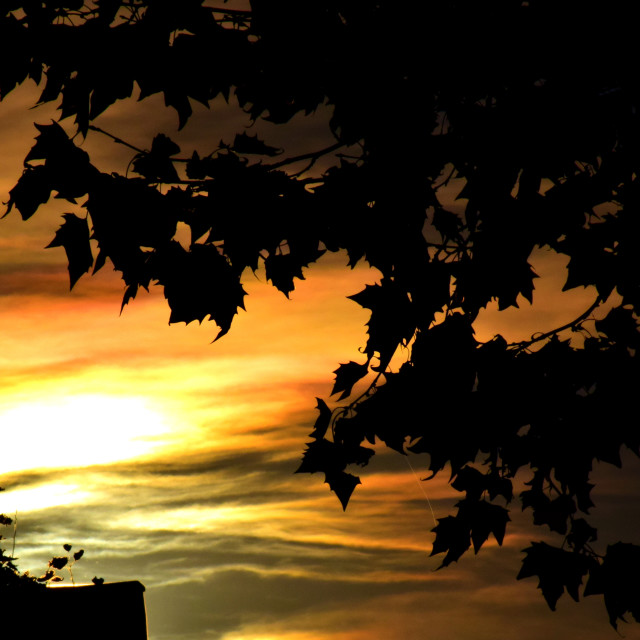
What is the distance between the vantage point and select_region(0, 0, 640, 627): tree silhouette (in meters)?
3.73

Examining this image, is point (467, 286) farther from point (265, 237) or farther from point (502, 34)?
point (502, 34)

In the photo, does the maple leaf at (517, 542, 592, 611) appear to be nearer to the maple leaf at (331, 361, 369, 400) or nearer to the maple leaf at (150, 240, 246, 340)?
the maple leaf at (331, 361, 369, 400)

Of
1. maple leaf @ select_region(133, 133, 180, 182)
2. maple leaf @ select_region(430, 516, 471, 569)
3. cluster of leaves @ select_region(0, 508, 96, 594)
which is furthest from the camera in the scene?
cluster of leaves @ select_region(0, 508, 96, 594)

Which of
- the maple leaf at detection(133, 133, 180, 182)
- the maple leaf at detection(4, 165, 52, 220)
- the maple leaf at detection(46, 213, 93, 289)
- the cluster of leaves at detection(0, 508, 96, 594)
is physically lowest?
the cluster of leaves at detection(0, 508, 96, 594)

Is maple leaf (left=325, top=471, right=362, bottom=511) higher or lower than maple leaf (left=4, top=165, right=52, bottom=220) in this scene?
lower

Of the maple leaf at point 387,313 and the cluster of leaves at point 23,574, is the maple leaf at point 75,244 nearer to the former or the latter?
the maple leaf at point 387,313

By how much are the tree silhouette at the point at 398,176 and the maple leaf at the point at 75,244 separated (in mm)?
11

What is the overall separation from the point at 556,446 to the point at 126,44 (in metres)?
3.15

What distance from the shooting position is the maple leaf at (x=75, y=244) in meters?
3.78

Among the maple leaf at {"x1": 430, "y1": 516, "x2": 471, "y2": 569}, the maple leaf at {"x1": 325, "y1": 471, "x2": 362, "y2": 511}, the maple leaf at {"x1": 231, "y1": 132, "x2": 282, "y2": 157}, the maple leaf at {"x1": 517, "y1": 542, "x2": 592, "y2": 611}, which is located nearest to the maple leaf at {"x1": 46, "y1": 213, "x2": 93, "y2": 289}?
the maple leaf at {"x1": 231, "y1": 132, "x2": 282, "y2": 157}

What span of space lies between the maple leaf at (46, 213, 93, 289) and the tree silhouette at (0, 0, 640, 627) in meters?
0.01

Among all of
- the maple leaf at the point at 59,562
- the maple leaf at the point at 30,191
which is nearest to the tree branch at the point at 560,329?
the maple leaf at the point at 30,191

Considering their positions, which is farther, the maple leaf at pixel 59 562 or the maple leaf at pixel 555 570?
the maple leaf at pixel 59 562

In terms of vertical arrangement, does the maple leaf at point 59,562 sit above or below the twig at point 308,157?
below
